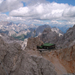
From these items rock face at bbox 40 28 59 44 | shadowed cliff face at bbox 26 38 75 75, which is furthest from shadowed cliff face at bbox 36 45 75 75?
rock face at bbox 40 28 59 44

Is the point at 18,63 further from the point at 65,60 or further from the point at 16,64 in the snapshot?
the point at 65,60

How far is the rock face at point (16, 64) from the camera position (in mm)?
7441

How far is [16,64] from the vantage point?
7945mm

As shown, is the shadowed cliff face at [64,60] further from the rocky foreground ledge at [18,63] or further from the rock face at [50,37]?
the rock face at [50,37]

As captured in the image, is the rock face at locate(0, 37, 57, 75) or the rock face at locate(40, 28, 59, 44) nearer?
the rock face at locate(0, 37, 57, 75)

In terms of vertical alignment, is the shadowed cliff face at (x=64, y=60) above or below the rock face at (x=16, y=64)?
below

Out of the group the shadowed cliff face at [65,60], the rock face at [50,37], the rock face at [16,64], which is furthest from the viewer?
the rock face at [50,37]

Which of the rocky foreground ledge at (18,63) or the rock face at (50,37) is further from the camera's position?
the rock face at (50,37)

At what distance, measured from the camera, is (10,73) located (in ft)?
24.3

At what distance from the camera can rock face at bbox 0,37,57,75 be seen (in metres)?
7.44

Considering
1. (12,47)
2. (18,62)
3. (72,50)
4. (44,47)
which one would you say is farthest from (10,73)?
(44,47)

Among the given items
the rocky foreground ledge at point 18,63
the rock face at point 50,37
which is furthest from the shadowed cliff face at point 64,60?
the rock face at point 50,37

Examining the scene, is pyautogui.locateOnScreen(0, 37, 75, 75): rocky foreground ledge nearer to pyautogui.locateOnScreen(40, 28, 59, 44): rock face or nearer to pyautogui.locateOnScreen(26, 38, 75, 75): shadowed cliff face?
pyautogui.locateOnScreen(26, 38, 75, 75): shadowed cliff face

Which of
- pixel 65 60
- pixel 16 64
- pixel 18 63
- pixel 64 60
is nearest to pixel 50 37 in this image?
pixel 64 60
